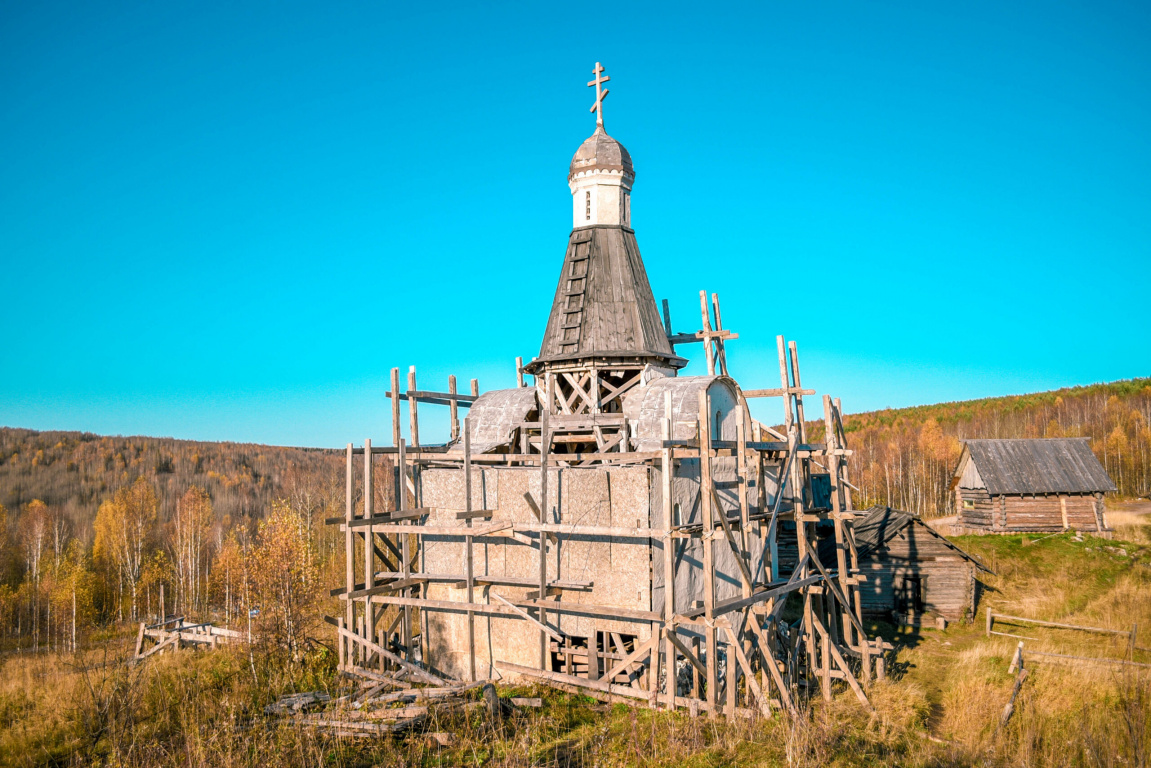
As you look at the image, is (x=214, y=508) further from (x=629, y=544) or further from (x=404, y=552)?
(x=629, y=544)

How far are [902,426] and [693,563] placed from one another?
70485 mm

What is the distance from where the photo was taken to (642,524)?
37.3 ft

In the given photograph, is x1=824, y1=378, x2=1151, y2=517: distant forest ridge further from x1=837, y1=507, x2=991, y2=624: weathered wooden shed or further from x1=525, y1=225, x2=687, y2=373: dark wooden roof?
x1=525, y1=225, x2=687, y2=373: dark wooden roof

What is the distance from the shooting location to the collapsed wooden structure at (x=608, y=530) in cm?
1070

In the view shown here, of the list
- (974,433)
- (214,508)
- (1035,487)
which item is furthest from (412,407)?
(974,433)

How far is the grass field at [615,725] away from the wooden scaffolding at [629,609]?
2.46 feet

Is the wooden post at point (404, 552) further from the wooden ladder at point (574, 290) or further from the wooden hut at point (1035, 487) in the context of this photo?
the wooden hut at point (1035, 487)

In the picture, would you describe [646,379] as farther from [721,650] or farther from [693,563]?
[721,650]

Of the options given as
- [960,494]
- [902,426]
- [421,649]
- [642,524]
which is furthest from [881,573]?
[902,426]

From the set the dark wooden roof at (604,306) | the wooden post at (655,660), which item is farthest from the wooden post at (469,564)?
the dark wooden roof at (604,306)

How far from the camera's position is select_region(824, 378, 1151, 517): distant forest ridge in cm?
4825

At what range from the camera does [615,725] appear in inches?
384

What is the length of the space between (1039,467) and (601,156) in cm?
2690

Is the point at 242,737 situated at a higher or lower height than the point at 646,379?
lower
